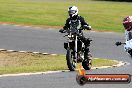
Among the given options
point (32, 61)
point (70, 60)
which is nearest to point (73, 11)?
point (70, 60)

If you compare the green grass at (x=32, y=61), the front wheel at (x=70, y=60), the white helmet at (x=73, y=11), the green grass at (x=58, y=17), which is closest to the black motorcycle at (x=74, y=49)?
the front wheel at (x=70, y=60)

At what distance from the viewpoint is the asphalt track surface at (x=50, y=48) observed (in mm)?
13641

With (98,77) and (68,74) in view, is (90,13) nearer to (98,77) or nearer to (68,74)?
(68,74)

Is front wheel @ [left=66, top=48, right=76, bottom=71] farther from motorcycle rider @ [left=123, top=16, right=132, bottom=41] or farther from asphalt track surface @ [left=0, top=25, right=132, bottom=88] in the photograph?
motorcycle rider @ [left=123, top=16, right=132, bottom=41]

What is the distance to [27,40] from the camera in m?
29.6

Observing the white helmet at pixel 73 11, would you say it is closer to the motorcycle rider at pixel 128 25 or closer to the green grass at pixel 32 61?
the green grass at pixel 32 61

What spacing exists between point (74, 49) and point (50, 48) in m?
9.29

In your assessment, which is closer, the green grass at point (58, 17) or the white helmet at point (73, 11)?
the white helmet at point (73, 11)

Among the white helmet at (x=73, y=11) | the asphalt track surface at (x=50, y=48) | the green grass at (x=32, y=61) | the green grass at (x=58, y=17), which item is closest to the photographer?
the asphalt track surface at (x=50, y=48)

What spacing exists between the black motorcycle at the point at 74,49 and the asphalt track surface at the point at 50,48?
0.55 meters

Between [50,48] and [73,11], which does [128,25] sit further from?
[50,48]

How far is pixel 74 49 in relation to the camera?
1727 centimetres

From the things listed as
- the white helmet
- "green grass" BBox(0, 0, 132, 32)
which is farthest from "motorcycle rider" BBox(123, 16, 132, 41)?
"green grass" BBox(0, 0, 132, 32)

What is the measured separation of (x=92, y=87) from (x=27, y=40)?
1674 cm
